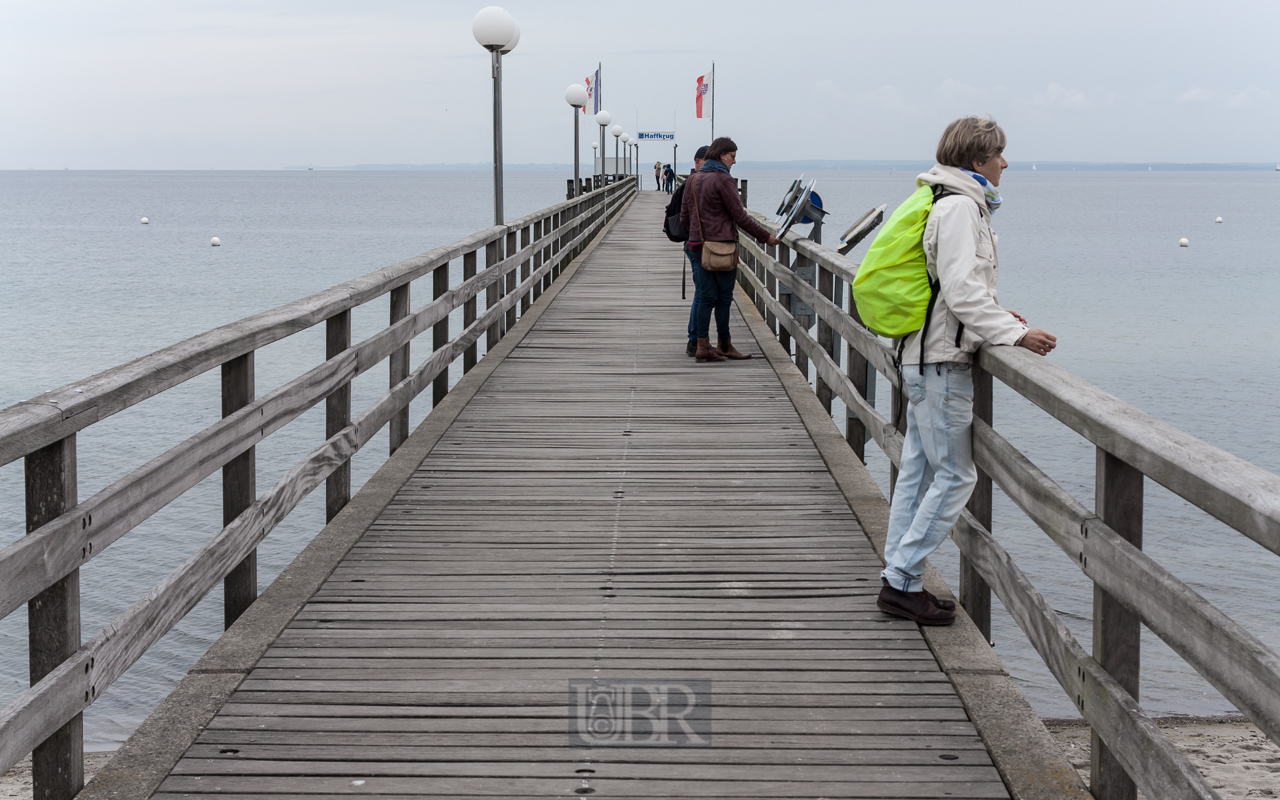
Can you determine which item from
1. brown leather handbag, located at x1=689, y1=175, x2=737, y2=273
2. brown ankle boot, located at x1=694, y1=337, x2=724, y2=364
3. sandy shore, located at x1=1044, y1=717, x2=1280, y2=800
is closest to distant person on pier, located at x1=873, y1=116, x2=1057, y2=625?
sandy shore, located at x1=1044, y1=717, x2=1280, y2=800

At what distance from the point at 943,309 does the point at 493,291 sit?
7120 millimetres

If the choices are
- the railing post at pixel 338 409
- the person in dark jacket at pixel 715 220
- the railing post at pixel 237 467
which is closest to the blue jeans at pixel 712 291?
the person in dark jacket at pixel 715 220

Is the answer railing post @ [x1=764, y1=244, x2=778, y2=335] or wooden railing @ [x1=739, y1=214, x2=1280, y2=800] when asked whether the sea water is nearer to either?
railing post @ [x1=764, y1=244, x2=778, y2=335]

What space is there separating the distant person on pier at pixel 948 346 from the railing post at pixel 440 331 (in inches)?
159

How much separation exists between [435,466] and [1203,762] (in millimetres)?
6336

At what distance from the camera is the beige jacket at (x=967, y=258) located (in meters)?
3.60

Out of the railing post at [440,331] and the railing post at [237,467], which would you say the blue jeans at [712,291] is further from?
the railing post at [237,467]

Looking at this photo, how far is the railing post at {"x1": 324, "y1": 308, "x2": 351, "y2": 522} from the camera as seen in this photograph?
529 cm

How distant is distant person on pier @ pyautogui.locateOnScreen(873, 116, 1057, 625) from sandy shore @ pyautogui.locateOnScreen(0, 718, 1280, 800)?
4549mm

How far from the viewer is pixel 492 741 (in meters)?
3.27

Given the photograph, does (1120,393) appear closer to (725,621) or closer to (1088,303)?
(1088,303)

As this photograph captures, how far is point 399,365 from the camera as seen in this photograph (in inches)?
264

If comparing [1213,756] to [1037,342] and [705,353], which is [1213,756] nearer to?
[705,353]

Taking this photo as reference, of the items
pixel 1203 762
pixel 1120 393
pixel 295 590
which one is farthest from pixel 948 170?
pixel 1120 393
